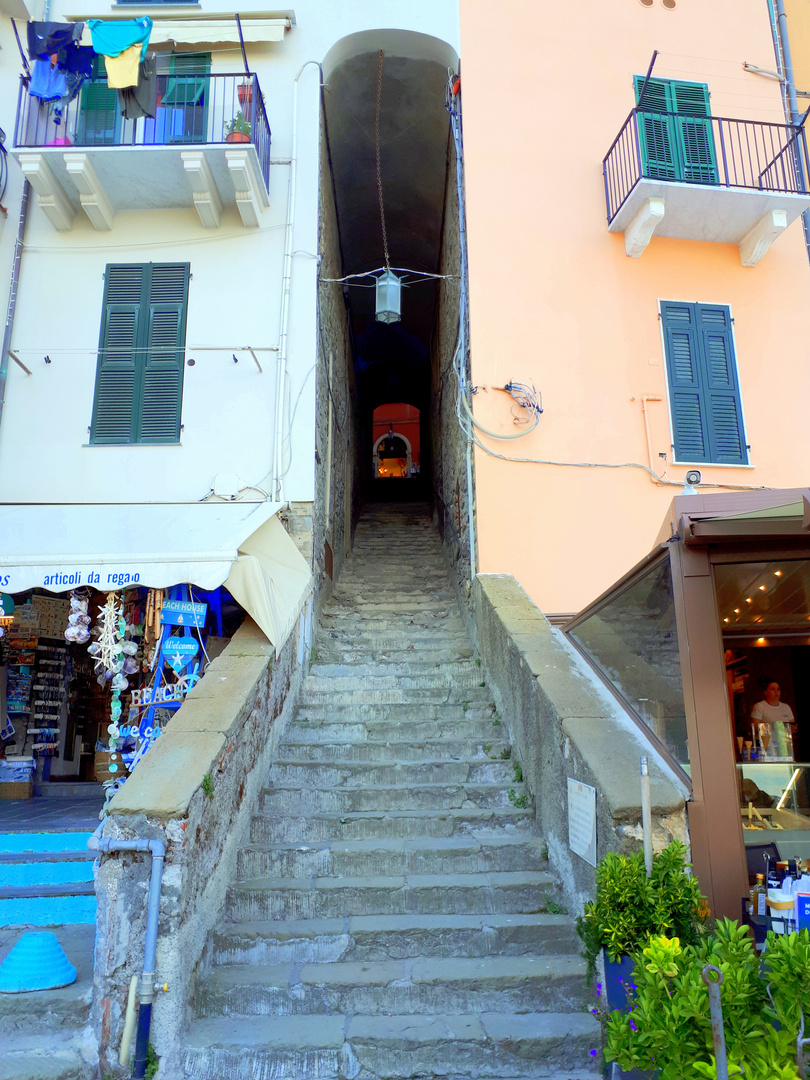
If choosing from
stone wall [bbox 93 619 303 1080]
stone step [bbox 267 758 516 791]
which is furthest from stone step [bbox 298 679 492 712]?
stone wall [bbox 93 619 303 1080]

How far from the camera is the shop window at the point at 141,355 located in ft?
26.2

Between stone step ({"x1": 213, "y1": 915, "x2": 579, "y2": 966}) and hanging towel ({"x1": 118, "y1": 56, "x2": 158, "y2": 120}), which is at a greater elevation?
hanging towel ({"x1": 118, "y1": 56, "x2": 158, "y2": 120})

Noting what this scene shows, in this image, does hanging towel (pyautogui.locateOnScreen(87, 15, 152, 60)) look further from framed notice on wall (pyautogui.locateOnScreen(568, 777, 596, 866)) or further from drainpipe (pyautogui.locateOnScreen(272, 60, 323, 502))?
framed notice on wall (pyautogui.locateOnScreen(568, 777, 596, 866))

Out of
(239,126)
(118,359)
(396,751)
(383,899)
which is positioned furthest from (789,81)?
(383,899)

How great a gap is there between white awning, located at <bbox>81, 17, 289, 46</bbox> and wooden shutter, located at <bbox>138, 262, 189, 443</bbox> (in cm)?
277

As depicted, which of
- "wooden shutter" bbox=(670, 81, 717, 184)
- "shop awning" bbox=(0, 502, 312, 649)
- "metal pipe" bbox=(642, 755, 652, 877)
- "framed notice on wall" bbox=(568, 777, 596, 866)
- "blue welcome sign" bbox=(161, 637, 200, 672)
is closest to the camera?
"metal pipe" bbox=(642, 755, 652, 877)

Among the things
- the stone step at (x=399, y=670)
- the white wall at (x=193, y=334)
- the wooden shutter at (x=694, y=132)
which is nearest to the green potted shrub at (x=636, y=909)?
the stone step at (x=399, y=670)

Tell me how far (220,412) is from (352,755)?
154 inches

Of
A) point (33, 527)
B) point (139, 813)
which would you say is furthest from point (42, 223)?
point (139, 813)

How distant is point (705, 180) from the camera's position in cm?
870

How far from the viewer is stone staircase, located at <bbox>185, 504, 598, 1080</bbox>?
143 inches

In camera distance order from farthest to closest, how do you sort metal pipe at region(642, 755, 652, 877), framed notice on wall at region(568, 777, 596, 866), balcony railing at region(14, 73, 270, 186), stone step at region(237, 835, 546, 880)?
balcony railing at region(14, 73, 270, 186)
stone step at region(237, 835, 546, 880)
framed notice on wall at region(568, 777, 596, 866)
metal pipe at region(642, 755, 652, 877)

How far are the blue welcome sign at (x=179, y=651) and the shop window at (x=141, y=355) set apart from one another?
2584 millimetres

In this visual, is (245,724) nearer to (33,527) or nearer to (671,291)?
(33,527)
